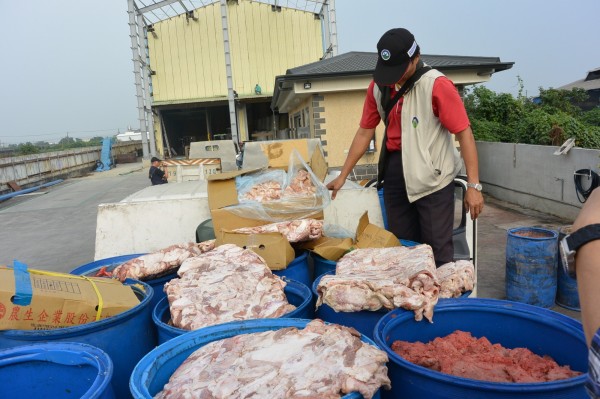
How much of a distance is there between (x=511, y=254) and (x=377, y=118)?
2.52m

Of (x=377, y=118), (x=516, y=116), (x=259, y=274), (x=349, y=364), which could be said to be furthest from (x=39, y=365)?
(x=516, y=116)

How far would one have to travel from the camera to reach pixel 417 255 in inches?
92.6

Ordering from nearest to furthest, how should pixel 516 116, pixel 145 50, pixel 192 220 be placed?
pixel 192 220
pixel 516 116
pixel 145 50

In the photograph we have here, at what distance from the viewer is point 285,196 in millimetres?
3564

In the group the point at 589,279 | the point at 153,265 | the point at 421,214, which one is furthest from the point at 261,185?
the point at 589,279

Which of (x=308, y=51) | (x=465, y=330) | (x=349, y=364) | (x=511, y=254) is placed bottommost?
(x=511, y=254)

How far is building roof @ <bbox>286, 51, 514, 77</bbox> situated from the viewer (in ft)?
30.3

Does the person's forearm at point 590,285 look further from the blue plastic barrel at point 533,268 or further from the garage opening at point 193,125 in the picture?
the garage opening at point 193,125

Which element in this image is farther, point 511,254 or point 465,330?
point 511,254

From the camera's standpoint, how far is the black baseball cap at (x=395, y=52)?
8.84ft

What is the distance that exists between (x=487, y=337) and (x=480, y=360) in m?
0.35

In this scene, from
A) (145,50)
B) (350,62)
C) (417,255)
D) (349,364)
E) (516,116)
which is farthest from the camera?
(145,50)

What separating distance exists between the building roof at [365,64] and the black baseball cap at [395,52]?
655 cm

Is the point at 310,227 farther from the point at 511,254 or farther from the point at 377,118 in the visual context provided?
the point at 511,254
